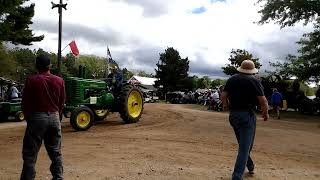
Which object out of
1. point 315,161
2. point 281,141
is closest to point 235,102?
point 315,161

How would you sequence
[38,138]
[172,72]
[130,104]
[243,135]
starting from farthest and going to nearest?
[172,72] → [130,104] → [243,135] → [38,138]

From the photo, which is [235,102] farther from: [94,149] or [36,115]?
[94,149]

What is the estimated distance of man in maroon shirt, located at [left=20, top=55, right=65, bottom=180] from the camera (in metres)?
6.57

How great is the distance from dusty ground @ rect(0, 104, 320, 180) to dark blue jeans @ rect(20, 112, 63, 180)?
1.21 metres

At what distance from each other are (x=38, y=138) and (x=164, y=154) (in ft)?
13.7

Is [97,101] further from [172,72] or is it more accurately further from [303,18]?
[172,72]

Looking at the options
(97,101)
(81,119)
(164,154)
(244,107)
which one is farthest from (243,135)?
(97,101)

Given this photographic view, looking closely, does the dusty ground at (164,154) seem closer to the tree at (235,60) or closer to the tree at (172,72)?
the tree at (235,60)

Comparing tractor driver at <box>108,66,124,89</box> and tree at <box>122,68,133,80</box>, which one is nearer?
tractor driver at <box>108,66,124,89</box>

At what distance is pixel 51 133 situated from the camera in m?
6.75

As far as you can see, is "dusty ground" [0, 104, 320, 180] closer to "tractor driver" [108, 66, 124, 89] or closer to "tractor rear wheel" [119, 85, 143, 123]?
"tractor rear wheel" [119, 85, 143, 123]

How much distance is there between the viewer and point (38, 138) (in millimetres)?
6602

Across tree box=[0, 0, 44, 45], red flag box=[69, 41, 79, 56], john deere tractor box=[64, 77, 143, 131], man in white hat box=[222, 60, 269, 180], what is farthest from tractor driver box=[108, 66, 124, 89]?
tree box=[0, 0, 44, 45]

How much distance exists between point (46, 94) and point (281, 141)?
29.2ft
